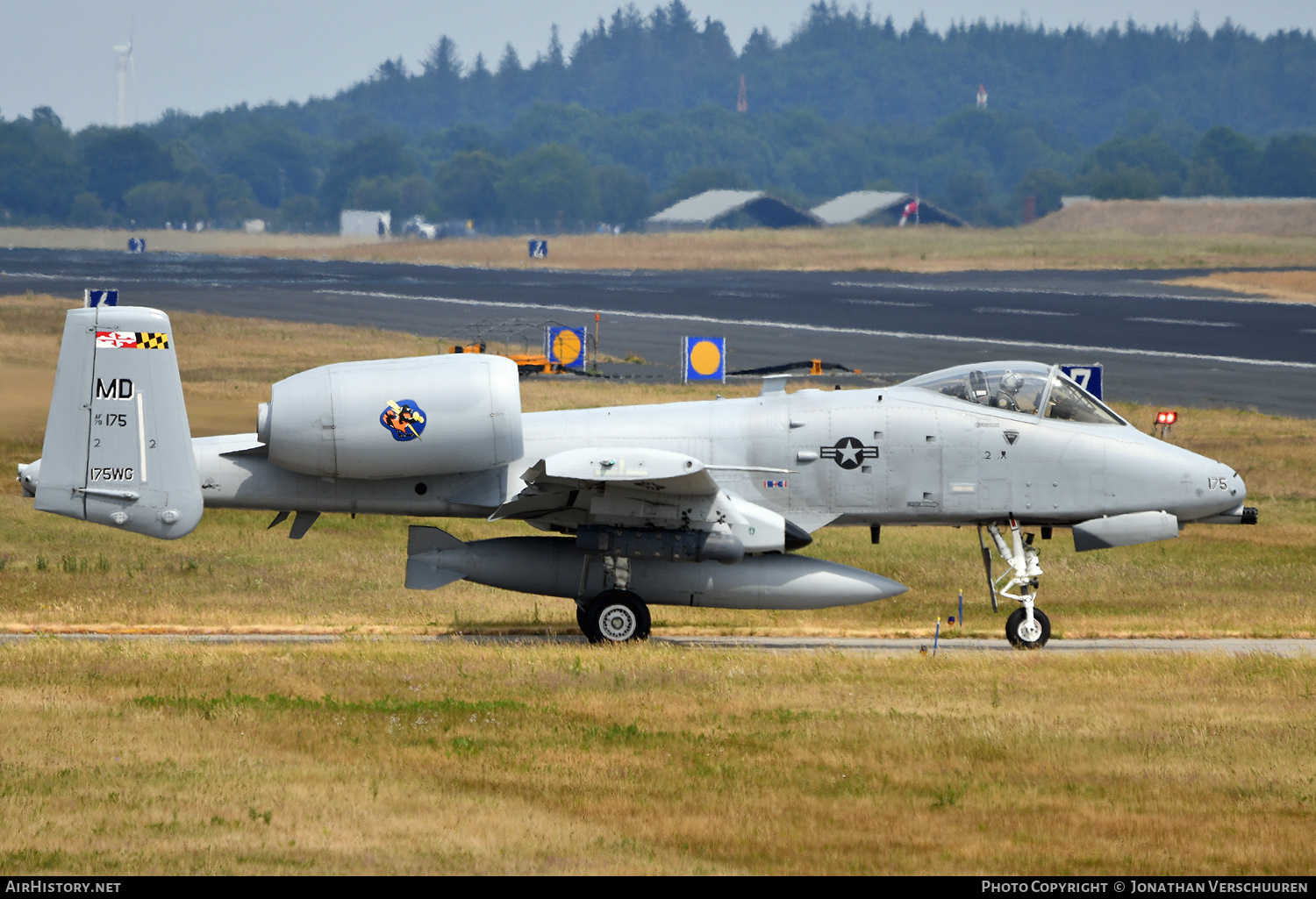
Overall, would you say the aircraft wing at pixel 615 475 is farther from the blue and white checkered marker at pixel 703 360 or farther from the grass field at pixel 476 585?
the blue and white checkered marker at pixel 703 360

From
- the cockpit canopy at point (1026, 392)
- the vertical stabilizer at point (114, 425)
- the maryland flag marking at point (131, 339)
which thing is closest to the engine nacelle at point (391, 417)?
the vertical stabilizer at point (114, 425)

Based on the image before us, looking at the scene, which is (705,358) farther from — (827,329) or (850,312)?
(850,312)

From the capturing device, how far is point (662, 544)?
20.2 metres

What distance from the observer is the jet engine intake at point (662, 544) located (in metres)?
19.9

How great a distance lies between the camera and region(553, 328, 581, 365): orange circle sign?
55625 millimetres

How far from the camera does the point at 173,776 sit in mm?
12641

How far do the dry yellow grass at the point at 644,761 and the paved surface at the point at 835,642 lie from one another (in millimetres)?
1473

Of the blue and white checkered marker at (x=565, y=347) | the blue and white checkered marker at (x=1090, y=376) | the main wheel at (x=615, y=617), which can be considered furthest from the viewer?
the blue and white checkered marker at (x=565, y=347)

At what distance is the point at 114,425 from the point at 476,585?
36.9 ft

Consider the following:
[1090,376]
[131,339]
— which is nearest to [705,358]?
[1090,376]

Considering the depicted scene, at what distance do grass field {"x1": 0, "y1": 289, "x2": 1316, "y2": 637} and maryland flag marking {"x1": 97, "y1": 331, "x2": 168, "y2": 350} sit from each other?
4.54 meters

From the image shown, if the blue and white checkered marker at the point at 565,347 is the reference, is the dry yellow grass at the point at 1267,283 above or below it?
above
